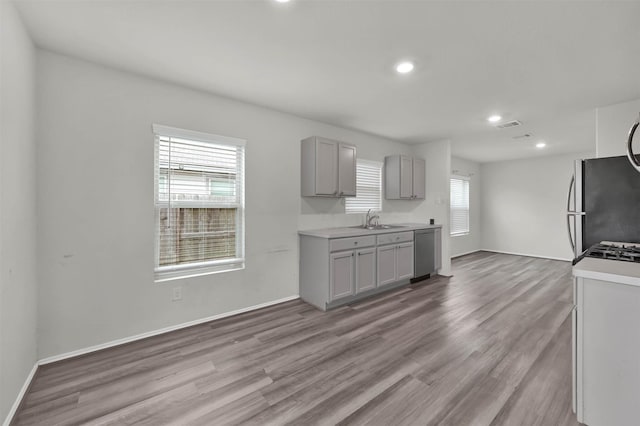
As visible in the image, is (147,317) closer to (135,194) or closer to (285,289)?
(135,194)

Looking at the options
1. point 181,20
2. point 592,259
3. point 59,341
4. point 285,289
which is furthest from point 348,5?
point 59,341

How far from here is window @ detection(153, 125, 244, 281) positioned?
9.23 feet

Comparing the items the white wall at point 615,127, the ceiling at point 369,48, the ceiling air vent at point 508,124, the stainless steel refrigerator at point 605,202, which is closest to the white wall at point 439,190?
the ceiling air vent at point 508,124

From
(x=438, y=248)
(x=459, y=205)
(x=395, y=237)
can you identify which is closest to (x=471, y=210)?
(x=459, y=205)

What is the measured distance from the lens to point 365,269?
148 inches

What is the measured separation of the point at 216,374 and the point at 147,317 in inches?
43.6

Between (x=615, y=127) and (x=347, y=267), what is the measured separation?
370 cm

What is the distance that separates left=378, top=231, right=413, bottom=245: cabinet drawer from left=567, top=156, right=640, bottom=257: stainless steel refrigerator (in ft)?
6.66

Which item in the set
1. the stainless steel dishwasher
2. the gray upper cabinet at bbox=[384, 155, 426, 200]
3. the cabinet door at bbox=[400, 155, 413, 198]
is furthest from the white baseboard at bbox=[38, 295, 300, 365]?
the cabinet door at bbox=[400, 155, 413, 198]

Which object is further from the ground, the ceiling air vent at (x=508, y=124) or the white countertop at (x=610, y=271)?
the ceiling air vent at (x=508, y=124)

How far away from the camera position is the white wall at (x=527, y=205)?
6.46 metres

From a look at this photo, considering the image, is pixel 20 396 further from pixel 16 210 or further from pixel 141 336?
pixel 16 210

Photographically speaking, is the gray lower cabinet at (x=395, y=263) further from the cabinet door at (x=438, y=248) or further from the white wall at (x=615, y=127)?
the white wall at (x=615, y=127)

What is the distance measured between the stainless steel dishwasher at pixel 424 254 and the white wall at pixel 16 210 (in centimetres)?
452
